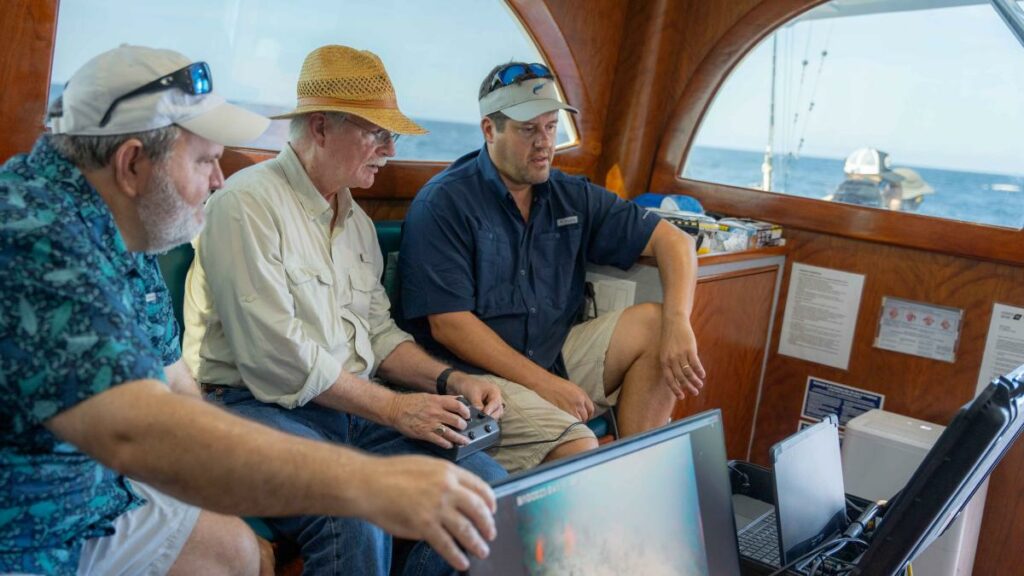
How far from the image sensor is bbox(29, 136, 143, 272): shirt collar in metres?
1.23

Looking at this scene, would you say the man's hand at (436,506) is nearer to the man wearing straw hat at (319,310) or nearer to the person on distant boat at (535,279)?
the man wearing straw hat at (319,310)

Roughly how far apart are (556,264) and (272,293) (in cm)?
99

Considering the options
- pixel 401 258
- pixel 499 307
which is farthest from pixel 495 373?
pixel 401 258

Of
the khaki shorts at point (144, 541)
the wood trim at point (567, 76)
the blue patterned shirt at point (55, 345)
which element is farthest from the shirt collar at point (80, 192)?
the wood trim at point (567, 76)

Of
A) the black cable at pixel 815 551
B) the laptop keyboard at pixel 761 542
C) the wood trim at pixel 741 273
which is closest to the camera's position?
the black cable at pixel 815 551

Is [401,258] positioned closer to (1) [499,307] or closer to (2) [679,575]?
(1) [499,307]

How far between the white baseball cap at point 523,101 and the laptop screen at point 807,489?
1211mm

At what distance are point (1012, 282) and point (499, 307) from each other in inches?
71.0

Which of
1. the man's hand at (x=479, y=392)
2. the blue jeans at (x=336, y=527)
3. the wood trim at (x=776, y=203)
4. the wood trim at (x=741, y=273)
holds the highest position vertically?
the wood trim at (x=776, y=203)

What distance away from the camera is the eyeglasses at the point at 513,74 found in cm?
262

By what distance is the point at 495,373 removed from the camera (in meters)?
2.41

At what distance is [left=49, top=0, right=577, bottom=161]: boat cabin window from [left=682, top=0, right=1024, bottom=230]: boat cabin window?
76 centimetres

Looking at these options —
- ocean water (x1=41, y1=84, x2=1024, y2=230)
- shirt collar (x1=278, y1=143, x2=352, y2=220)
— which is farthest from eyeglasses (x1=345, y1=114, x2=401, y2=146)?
ocean water (x1=41, y1=84, x2=1024, y2=230)

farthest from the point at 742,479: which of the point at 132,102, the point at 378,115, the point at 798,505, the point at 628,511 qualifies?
the point at 132,102
